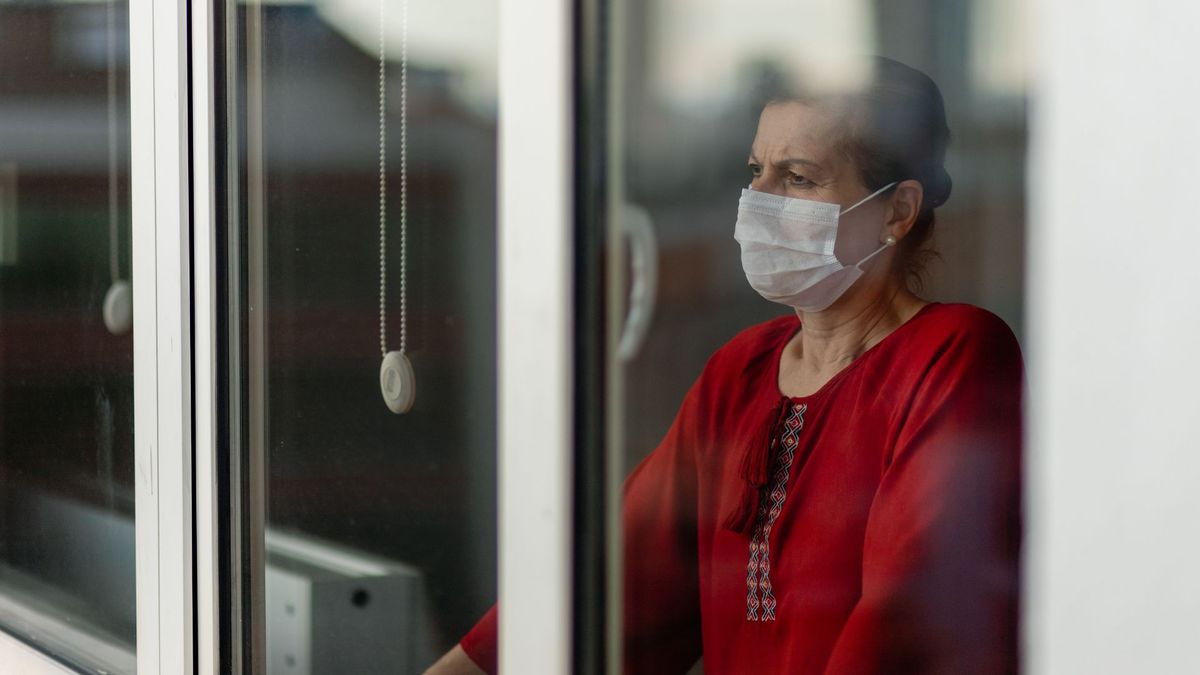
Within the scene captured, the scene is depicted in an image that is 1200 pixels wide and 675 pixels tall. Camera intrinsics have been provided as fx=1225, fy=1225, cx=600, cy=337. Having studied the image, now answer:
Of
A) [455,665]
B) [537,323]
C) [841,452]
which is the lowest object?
[455,665]

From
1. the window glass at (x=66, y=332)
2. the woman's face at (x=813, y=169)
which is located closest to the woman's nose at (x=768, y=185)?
the woman's face at (x=813, y=169)

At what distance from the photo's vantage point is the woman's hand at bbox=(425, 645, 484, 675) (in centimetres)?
124

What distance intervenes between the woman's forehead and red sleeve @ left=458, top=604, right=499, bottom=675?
1.71 feet

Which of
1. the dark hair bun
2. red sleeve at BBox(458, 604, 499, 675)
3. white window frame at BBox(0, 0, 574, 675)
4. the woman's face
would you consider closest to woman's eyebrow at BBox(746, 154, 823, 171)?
the woman's face

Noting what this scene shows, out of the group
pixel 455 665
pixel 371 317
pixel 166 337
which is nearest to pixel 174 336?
pixel 166 337

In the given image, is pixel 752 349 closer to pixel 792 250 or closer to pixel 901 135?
Result: pixel 792 250

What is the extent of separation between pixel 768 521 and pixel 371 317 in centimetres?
56

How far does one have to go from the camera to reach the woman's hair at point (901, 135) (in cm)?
91

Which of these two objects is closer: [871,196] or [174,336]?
[871,196]

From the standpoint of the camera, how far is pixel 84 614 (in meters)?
1.84

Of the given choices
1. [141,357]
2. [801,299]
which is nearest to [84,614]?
[141,357]

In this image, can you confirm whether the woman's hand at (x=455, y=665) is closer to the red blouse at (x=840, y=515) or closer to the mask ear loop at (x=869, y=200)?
the red blouse at (x=840, y=515)

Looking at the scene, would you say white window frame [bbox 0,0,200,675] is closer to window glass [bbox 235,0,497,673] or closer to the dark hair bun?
window glass [bbox 235,0,497,673]

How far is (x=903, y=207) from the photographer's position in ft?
3.19
